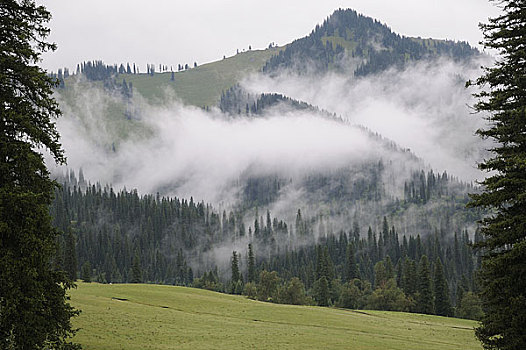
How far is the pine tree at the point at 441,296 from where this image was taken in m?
113

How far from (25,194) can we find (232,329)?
128 feet

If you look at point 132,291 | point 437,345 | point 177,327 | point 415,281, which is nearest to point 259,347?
point 177,327

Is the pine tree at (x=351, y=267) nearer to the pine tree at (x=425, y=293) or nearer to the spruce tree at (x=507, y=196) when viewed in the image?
the pine tree at (x=425, y=293)

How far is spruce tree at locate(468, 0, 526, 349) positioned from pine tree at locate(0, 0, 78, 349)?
2189 centimetres

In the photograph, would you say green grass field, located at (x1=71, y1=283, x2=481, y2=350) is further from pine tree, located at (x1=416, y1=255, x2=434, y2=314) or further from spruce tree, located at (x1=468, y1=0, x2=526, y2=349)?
pine tree, located at (x1=416, y1=255, x2=434, y2=314)

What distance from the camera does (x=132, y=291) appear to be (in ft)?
279

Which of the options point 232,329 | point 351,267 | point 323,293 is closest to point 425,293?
point 323,293

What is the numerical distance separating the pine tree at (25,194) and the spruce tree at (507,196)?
21887 millimetres

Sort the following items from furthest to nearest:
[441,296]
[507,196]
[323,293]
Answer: [323,293] → [441,296] → [507,196]

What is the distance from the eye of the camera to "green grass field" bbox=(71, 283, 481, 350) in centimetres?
4531

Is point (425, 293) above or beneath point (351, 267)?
above

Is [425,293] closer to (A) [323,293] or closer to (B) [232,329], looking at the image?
(A) [323,293]

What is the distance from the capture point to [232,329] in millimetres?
55219

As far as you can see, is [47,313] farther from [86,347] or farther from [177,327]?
[177,327]
